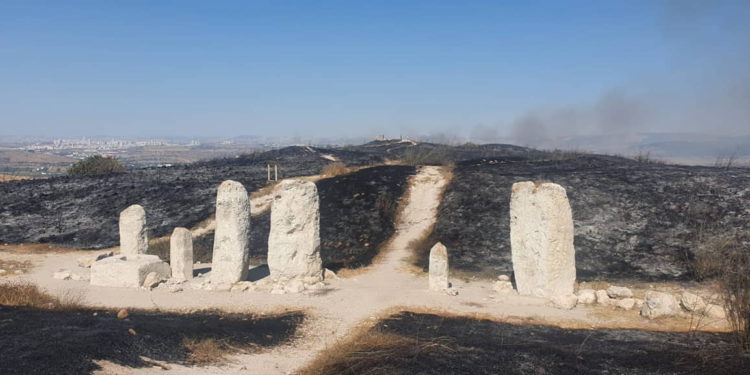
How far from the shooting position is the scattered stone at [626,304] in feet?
48.2

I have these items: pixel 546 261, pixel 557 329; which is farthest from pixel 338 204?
pixel 557 329

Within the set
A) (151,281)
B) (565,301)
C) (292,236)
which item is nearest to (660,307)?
(565,301)

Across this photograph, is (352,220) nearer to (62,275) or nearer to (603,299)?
(62,275)

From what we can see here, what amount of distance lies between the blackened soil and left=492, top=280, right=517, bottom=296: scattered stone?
654 centimetres

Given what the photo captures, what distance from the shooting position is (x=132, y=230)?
1923 cm

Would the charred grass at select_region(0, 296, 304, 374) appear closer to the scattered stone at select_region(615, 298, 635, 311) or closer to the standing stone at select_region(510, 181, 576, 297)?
the standing stone at select_region(510, 181, 576, 297)

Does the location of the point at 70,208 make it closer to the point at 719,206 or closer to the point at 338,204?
the point at 338,204

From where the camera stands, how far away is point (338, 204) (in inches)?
1088

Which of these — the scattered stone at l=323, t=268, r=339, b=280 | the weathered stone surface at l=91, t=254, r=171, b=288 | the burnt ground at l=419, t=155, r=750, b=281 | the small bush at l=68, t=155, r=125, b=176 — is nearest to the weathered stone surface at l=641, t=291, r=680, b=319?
the burnt ground at l=419, t=155, r=750, b=281

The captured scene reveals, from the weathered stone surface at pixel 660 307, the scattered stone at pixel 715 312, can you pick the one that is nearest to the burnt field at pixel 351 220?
the weathered stone surface at pixel 660 307

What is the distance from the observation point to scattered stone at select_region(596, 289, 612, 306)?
15195 mm

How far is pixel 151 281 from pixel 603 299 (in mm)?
14049

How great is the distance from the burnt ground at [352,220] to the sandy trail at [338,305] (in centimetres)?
260

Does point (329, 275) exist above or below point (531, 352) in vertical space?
below
